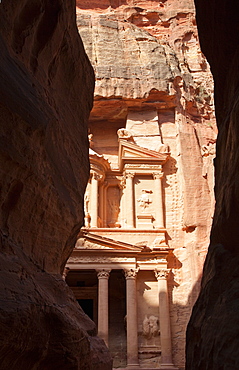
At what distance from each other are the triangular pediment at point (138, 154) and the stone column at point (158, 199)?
791 mm

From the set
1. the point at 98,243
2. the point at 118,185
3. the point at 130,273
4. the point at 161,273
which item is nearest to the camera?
the point at 130,273

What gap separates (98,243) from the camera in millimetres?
19594

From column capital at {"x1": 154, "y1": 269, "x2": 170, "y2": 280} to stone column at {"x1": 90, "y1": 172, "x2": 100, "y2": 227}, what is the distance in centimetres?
376

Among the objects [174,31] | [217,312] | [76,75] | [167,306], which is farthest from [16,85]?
[174,31]

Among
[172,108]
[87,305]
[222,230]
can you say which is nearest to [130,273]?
[87,305]

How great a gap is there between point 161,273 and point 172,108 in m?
9.56

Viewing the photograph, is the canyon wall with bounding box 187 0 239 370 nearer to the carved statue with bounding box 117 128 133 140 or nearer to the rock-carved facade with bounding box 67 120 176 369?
the rock-carved facade with bounding box 67 120 176 369

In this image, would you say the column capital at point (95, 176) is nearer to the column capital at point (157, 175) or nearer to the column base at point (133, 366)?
the column capital at point (157, 175)

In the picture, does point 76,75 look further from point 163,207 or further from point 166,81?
point 166,81

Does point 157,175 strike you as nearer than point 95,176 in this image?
No

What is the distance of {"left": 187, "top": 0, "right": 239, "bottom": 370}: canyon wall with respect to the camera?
347 cm

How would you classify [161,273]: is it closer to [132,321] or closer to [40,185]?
[132,321]

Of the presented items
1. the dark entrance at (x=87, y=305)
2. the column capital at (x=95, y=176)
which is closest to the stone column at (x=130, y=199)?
the column capital at (x=95, y=176)

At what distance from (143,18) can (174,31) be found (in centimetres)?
257
